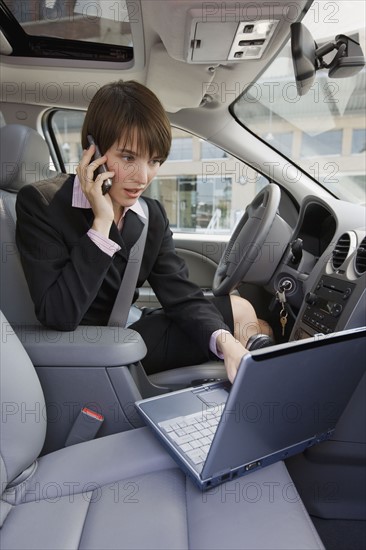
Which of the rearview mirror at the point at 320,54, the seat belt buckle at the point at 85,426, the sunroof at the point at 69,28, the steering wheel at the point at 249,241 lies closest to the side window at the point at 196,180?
the steering wheel at the point at 249,241

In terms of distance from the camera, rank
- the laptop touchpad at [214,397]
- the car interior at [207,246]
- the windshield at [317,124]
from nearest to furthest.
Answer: the car interior at [207,246] → the laptop touchpad at [214,397] → the windshield at [317,124]

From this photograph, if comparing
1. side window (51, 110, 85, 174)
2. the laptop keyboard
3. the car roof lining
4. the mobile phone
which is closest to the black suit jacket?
the mobile phone

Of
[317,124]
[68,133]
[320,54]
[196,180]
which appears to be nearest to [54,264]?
[320,54]

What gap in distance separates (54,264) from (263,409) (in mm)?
589

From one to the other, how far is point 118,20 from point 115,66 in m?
0.25

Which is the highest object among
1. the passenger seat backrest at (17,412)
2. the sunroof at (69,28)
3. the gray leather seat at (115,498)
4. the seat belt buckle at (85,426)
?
the sunroof at (69,28)

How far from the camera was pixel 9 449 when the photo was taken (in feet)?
2.28

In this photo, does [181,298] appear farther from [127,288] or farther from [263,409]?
[263,409]

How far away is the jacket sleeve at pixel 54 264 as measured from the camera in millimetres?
938

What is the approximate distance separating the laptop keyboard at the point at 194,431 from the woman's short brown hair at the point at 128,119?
587mm

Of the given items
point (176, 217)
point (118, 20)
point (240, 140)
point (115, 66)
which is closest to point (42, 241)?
point (118, 20)

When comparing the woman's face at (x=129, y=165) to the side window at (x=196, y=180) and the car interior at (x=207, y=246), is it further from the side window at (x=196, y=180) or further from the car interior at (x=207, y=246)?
the side window at (x=196, y=180)

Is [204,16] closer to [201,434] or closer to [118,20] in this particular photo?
[118,20]

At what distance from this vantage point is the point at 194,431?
78cm
